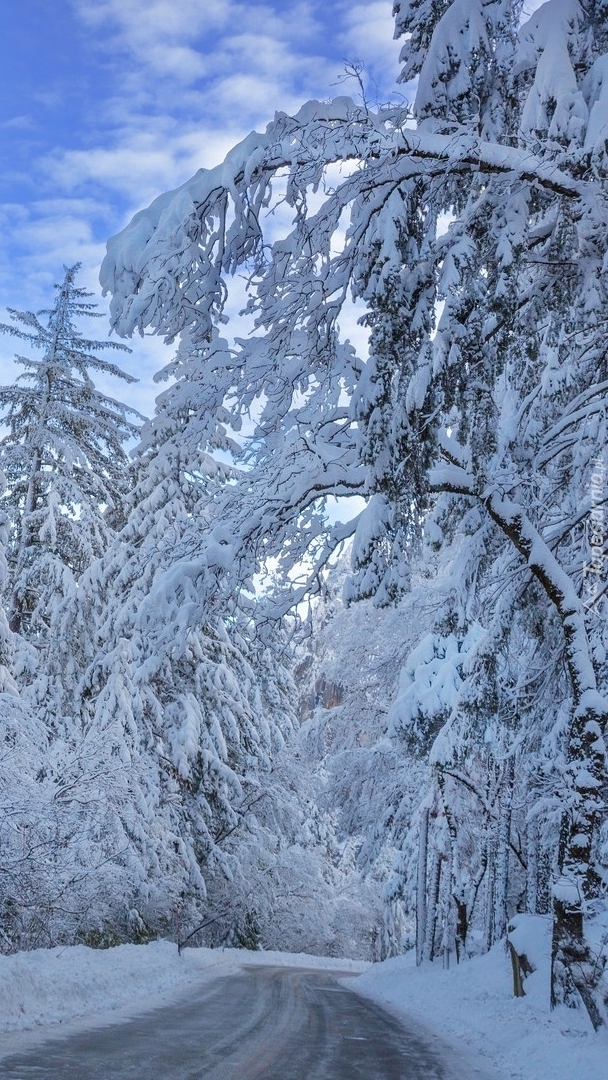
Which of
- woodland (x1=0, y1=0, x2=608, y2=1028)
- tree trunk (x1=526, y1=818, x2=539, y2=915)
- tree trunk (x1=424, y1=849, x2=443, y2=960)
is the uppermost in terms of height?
woodland (x1=0, y1=0, x2=608, y2=1028)

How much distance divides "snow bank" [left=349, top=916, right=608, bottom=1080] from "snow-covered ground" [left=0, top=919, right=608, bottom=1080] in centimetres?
2

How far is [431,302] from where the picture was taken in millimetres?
7566

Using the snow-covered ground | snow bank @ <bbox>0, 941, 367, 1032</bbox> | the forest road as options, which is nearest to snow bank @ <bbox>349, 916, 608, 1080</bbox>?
the snow-covered ground

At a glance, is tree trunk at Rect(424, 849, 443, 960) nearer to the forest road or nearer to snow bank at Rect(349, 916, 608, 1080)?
snow bank at Rect(349, 916, 608, 1080)

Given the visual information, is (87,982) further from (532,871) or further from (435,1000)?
(532,871)

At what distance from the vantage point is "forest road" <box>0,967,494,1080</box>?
678 centimetres

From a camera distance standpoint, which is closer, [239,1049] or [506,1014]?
[239,1049]

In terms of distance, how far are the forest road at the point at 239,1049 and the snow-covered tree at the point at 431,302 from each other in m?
2.20

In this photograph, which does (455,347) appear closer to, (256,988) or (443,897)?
(256,988)

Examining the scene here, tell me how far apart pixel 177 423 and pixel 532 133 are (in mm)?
16909

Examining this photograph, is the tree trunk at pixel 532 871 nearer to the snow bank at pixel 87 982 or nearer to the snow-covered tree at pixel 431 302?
the snow bank at pixel 87 982

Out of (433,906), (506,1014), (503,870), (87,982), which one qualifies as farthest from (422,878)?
(87,982)

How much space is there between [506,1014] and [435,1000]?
512 cm

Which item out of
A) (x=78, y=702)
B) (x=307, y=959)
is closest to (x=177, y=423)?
(x=78, y=702)
